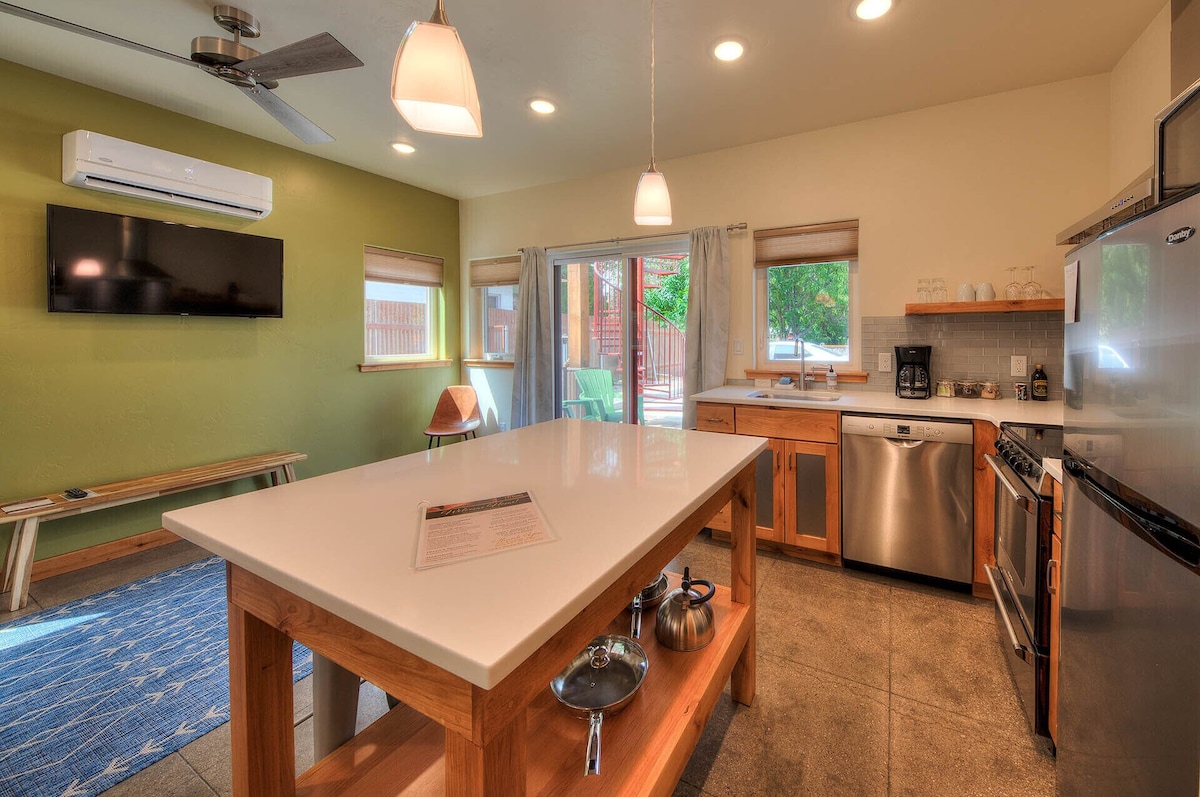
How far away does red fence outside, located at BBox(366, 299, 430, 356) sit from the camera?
4.55 meters

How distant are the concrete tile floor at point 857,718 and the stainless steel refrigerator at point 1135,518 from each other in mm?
382

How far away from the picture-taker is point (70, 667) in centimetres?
A: 207

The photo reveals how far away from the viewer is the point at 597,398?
4676 millimetres

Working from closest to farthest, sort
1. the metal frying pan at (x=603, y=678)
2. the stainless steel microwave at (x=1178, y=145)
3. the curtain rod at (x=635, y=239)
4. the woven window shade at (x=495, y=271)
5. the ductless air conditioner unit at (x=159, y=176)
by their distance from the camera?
the stainless steel microwave at (x=1178, y=145)
the metal frying pan at (x=603, y=678)
the ductless air conditioner unit at (x=159, y=176)
the curtain rod at (x=635, y=239)
the woven window shade at (x=495, y=271)

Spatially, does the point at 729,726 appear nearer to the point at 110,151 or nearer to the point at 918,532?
the point at 918,532

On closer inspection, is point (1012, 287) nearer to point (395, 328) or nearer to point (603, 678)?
point (603, 678)

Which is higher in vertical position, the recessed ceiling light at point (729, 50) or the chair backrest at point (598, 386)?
the recessed ceiling light at point (729, 50)

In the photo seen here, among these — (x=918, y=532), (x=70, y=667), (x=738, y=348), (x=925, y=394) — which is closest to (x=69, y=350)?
(x=70, y=667)

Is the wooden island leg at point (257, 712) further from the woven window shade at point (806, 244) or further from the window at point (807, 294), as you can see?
the woven window shade at point (806, 244)

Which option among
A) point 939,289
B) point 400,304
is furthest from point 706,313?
point 400,304

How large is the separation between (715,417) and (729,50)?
1967 millimetres

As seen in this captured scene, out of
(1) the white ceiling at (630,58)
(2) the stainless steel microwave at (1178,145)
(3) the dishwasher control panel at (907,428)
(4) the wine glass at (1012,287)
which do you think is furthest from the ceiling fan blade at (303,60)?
(4) the wine glass at (1012,287)

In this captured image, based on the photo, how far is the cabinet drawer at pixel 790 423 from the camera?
288 cm

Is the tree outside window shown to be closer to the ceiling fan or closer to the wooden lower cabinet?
the wooden lower cabinet
